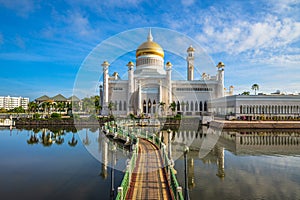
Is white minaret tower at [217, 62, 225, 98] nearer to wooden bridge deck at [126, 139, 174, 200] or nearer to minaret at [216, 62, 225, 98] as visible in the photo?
minaret at [216, 62, 225, 98]

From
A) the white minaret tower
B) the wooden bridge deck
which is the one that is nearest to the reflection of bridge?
the wooden bridge deck

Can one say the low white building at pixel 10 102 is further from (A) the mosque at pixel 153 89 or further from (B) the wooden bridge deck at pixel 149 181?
(B) the wooden bridge deck at pixel 149 181

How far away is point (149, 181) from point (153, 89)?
36.3 metres

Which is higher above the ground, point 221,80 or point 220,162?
point 221,80

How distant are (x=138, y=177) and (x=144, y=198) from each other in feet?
5.21

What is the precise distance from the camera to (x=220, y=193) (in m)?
8.18

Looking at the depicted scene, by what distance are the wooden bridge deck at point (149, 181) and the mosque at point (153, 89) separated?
107 ft

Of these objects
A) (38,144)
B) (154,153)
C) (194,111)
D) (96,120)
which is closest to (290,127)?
(194,111)

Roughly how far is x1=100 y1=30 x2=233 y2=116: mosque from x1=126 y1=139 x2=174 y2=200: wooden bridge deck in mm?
32564

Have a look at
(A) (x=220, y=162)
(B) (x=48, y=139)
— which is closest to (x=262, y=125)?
(A) (x=220, y=162)

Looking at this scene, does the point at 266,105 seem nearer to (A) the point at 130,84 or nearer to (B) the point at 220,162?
(A) the point at 130,84

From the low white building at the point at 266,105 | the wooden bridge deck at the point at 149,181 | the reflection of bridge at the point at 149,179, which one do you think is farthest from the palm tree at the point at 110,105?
the wooden bridge deck at the point at 149,181

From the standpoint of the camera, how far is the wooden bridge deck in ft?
21.1

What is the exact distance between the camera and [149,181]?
7.44 meters
